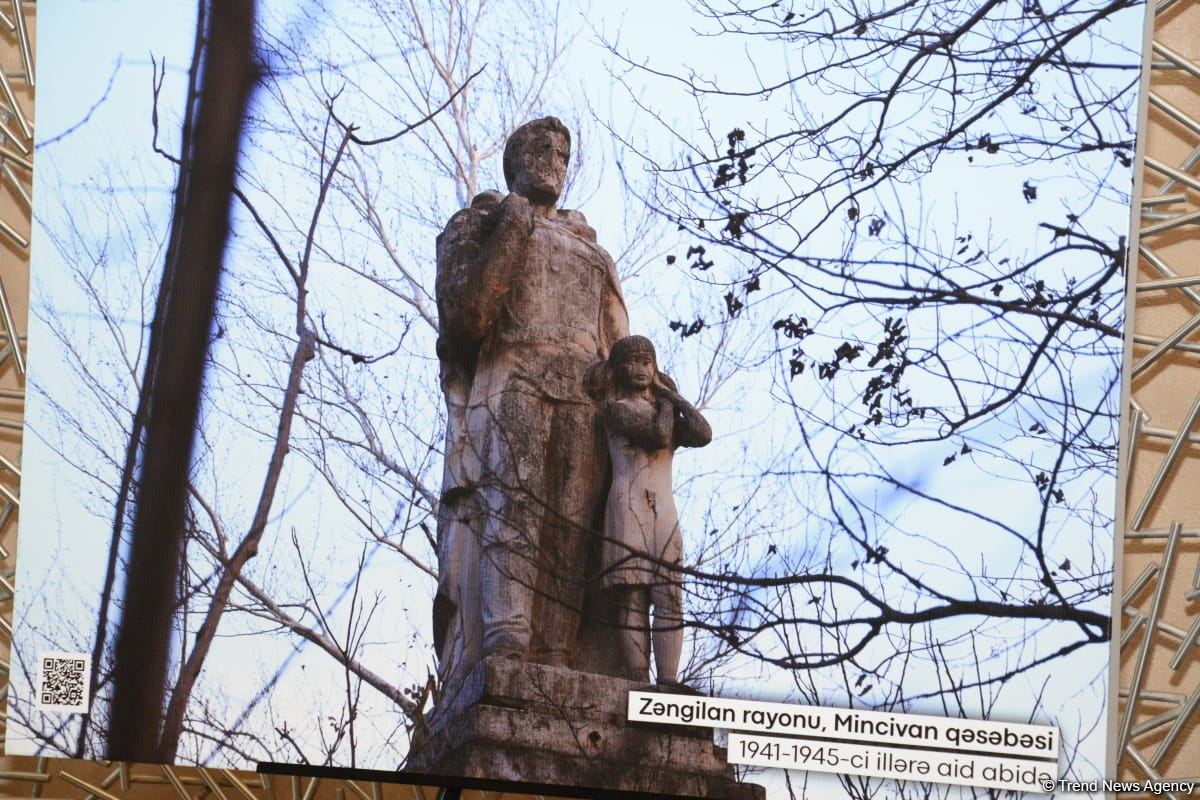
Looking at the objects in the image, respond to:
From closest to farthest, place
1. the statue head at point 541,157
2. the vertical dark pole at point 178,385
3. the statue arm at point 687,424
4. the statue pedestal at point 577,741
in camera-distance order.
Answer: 1. the statue pedestal at point 577,741
2. the statue arm at point 687,424
3. the statue head at point 541,157
4. the vertical dark pole at point 178,385

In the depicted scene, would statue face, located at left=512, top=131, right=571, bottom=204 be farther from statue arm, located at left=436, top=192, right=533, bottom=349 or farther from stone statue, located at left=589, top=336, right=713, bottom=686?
stone statue, located at left=589, top=336, right=713, bottom=686

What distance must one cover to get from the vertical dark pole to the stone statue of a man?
77cm

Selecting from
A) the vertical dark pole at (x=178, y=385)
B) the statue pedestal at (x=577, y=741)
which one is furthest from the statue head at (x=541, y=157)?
the statue pedestal at (x=577, y=741)

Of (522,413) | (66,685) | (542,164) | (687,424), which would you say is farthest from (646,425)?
(66,685)

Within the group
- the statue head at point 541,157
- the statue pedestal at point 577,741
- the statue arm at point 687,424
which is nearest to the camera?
the statue pedestal at point 577,741

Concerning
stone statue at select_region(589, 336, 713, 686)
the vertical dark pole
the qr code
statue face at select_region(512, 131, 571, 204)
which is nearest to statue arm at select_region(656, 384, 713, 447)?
stone statue at select_region(589, 336, 713, 686)

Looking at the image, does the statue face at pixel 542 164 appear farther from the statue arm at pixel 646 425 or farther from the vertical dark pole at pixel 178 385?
the vertical dark pole at pixel 178 385

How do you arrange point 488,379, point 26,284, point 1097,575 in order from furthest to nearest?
point 26,284, point 488,379, point 1097,575

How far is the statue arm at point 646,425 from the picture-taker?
442 centimetres

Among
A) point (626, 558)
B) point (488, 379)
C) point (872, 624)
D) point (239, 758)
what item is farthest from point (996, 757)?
point (239, 758)

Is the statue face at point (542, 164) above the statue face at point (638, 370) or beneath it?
above

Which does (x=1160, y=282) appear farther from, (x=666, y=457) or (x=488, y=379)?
(x=488, y=379)

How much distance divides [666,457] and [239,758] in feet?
5.11

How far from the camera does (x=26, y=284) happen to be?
4.96 metres
